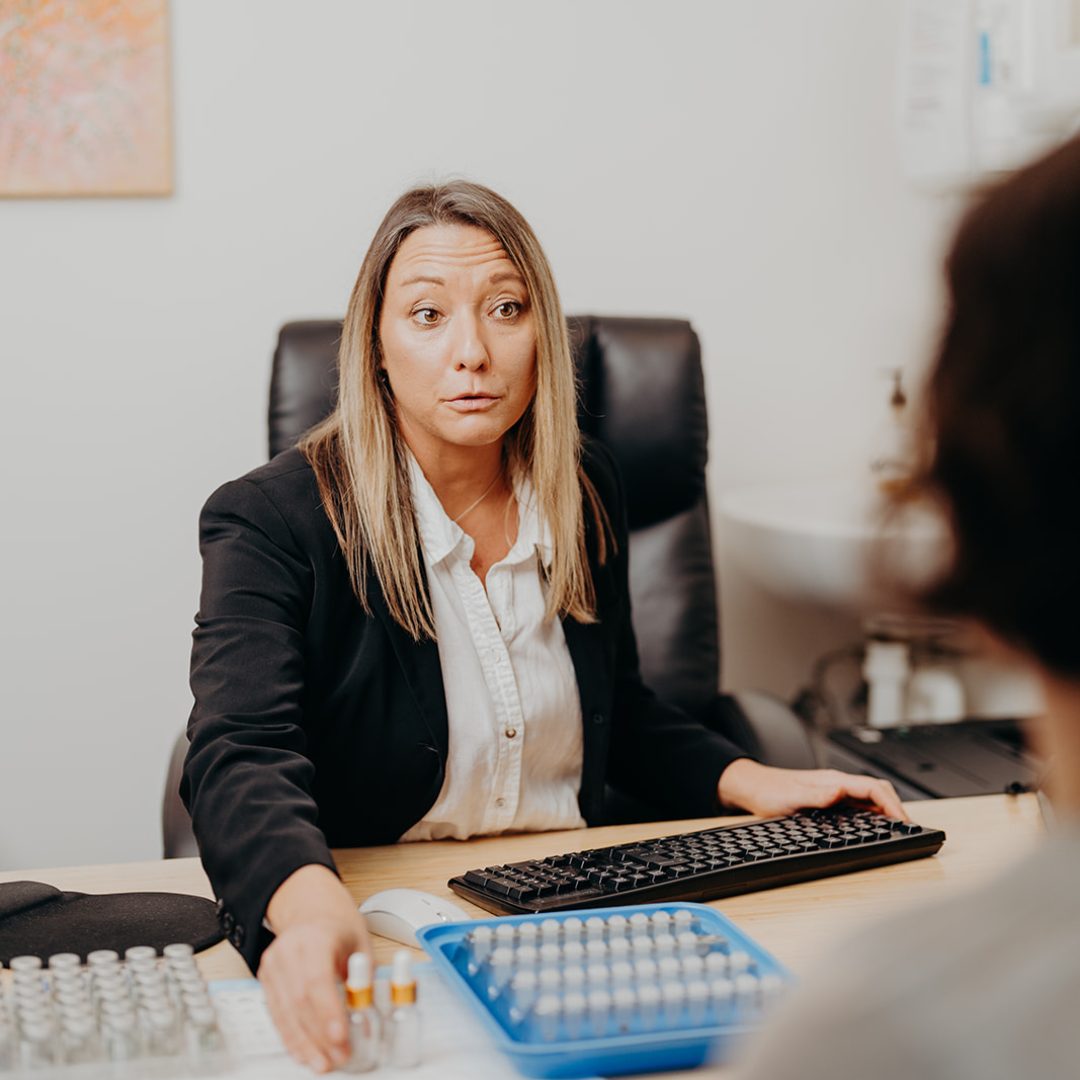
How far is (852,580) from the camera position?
2.03 meters

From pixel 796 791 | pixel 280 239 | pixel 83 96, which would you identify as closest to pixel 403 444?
pixel 796 791

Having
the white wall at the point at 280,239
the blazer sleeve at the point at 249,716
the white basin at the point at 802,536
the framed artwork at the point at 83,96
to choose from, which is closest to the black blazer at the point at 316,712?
the blazer sleeve at the point at 249,716

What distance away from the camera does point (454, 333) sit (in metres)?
1.42

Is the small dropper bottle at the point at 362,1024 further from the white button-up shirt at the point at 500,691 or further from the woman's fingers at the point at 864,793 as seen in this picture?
the woman's fingers at the point at 864,793

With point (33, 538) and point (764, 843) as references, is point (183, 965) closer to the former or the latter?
point (764, 843)

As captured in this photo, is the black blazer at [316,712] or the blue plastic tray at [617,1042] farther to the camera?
the black blazer at [316,712]

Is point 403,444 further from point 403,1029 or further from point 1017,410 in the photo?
point 1017,410

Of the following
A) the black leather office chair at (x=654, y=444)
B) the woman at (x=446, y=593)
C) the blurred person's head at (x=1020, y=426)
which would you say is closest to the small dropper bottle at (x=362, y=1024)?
the woman at (x=446, y=593)

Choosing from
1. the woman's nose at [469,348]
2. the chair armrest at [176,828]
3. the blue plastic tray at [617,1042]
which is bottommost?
the chair armrest at [176,828]

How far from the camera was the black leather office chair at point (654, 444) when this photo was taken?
1774 millimetres

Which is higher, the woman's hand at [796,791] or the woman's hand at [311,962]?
the woman's hand at [311,962]

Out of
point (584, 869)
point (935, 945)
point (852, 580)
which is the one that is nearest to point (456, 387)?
point (584, 869)

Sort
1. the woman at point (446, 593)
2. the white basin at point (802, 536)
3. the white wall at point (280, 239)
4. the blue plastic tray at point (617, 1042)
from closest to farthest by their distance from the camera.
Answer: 1. the blue plastic tray at point (617, 1042)
2. the woman at point (446, 593)
3. the white basin at point (802, 536)
4. the white wall at point (280, 239)

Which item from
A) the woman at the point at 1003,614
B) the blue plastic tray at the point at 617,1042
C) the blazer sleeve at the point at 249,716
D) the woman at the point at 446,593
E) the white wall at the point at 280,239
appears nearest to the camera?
the woman at the point at 1003,614
